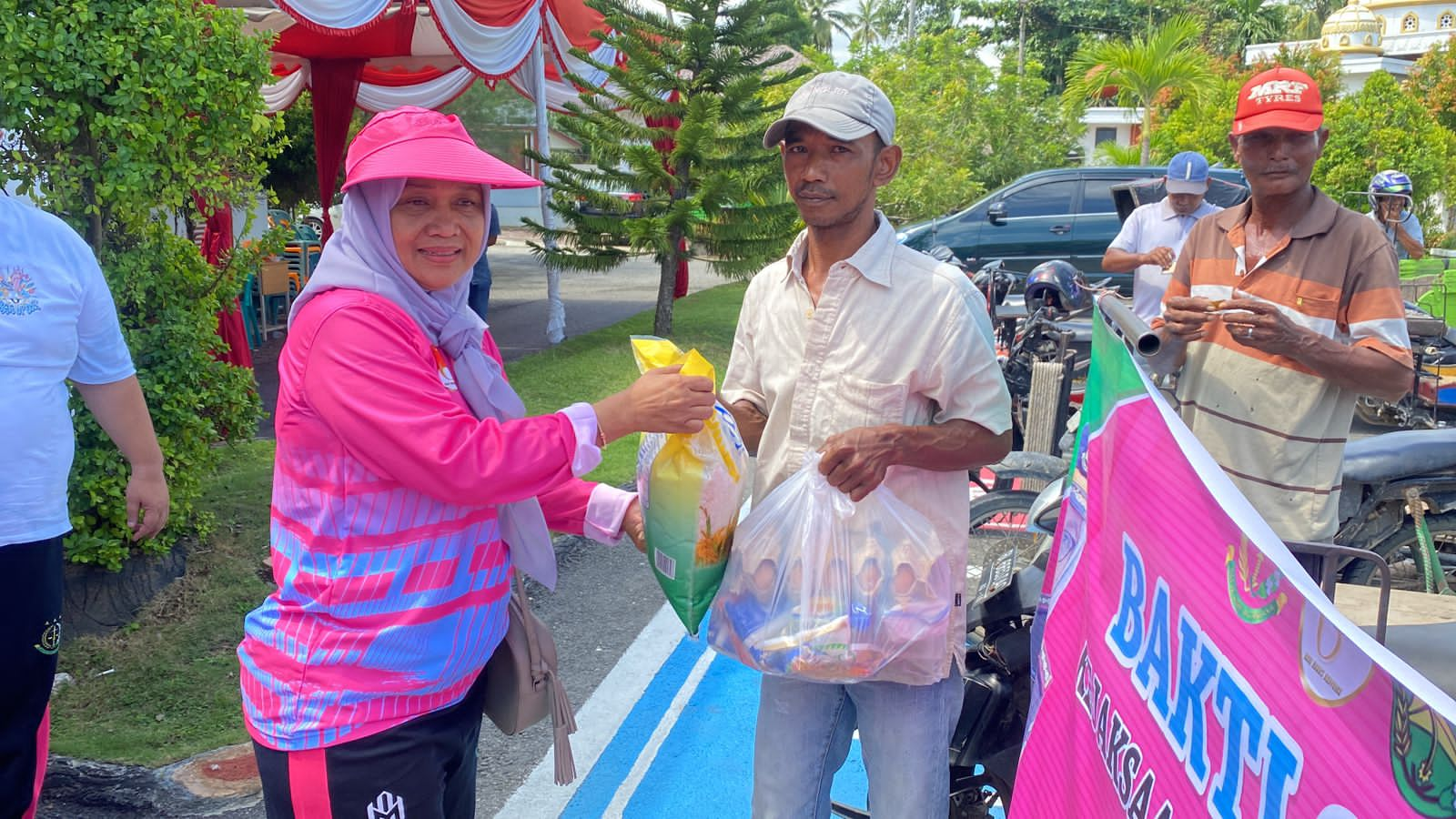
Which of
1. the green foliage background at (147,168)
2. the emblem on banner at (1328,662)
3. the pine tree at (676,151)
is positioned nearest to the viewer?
the emblem on banner at (1328,662)

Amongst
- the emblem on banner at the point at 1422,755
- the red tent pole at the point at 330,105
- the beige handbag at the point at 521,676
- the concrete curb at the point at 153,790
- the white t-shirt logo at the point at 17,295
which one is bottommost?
the concrete curb at the point at 153,790

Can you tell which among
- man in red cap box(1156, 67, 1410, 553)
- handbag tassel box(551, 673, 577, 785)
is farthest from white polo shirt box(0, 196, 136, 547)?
man in red cap box(1156, 67, 1410, 553)

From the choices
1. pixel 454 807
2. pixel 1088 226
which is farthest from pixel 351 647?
pixel 1088 226

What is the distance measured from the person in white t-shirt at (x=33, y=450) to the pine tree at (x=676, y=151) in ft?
33.2

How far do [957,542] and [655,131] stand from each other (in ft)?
37.1

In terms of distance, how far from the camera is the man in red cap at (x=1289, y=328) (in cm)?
303

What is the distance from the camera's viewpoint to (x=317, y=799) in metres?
1.97

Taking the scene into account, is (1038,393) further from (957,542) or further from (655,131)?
(655,131)

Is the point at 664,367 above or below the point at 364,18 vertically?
below

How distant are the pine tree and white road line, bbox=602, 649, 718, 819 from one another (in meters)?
8.70

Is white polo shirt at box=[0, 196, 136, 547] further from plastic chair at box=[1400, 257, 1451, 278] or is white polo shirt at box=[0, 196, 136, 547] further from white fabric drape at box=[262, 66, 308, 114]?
white fabric drape at box=[262, 66, 308, 114]

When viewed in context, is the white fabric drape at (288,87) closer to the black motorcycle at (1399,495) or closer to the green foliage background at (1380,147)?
the black motorcycle at (1399,495)

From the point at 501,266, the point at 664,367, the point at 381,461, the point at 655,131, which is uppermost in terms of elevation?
the point at 655,131

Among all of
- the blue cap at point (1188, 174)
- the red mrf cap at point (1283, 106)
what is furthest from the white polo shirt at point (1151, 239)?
the red mrf cap at point (1283, 106)
